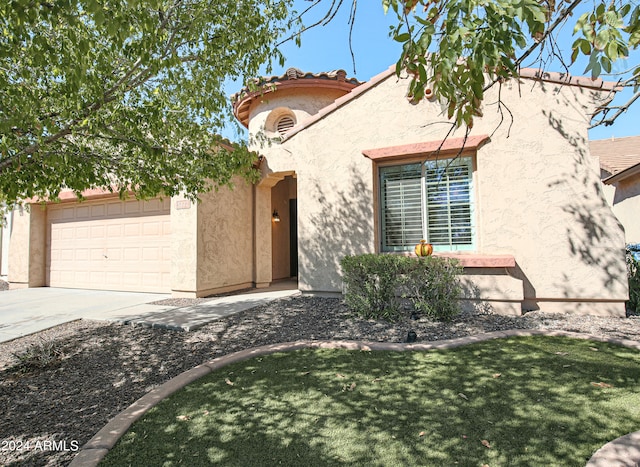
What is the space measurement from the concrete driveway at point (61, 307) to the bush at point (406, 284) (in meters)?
4.28

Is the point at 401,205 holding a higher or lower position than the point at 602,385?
higher

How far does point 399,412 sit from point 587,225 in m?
5.48

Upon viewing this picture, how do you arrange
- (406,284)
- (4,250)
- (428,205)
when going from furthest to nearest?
(4,250)
(428,205)
(406,284)

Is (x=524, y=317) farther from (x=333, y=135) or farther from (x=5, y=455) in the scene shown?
(x=5, y=455)

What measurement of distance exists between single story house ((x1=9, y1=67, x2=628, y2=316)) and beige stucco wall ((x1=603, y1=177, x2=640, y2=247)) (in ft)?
19.2

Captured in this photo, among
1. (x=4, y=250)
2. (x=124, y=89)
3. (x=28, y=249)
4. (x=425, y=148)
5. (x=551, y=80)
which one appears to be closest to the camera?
(x=124, y=89)

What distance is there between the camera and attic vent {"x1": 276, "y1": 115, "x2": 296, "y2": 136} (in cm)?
1120

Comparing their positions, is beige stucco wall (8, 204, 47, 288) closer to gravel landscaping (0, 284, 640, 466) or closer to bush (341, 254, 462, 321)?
gravel landscaping (0, 284, 640, 466)

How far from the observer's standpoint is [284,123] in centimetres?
1132

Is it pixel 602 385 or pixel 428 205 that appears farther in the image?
pixel 428 205

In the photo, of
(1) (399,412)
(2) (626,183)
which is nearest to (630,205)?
(2) (626,183)

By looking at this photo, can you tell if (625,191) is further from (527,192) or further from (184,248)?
(184,248)

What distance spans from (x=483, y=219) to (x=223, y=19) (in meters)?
5.84

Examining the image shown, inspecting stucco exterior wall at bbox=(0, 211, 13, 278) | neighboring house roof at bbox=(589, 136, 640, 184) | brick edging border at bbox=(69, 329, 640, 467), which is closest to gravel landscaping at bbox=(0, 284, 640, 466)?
brick edging border at bbox=(69, 329, 640, 467)
